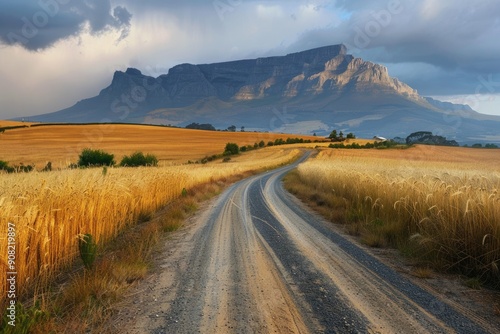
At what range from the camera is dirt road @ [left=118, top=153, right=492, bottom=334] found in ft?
14.2

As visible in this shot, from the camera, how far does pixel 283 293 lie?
17.6ft

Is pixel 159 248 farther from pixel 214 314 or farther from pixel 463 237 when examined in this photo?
pixel 463 237

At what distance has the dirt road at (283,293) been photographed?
433cm

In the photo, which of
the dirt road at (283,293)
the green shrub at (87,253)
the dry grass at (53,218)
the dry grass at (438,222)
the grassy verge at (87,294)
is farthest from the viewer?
the dry grass at (438,222)

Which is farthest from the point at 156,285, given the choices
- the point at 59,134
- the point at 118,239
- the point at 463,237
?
the point at 59,134

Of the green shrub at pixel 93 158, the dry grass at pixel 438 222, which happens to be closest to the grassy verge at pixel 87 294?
the dry grass at pixel 438 222

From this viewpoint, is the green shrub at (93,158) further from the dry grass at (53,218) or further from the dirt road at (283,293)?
the dirt road at (283,293)

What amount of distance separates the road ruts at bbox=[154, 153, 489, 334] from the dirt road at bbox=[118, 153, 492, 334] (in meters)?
0.01

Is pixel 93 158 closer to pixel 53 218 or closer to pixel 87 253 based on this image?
pixel 53 218

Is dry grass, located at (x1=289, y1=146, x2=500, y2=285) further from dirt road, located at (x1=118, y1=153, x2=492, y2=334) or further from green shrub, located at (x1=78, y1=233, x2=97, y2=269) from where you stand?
green shrub, located at (x1=78, y1=233, x2=97, y2=269)

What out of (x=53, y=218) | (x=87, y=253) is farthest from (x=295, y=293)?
(x=53, y=218)

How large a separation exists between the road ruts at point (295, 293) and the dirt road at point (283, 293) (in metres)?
0.01

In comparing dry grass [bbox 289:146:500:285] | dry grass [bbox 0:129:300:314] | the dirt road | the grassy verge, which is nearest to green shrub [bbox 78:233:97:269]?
the grassy verge

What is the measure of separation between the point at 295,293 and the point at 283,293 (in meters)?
0.20
